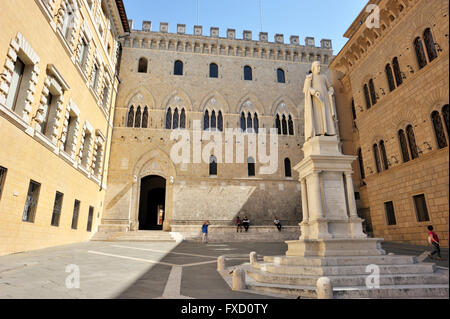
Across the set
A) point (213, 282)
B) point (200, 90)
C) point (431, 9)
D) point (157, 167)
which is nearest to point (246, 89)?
point (200, 90)

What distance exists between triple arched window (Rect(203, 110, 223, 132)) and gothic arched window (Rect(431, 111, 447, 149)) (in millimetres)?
14614

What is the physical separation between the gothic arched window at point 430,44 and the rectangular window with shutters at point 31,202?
1650 centimetres

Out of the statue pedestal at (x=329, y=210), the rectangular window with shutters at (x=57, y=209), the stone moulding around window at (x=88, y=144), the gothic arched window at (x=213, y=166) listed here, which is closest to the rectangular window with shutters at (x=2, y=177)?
the rectangular window with shutters at (x=57, y=209)

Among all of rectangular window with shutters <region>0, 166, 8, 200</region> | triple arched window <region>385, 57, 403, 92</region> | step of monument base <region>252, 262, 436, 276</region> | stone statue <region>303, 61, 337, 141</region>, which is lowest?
step of monument base <region>252, 262, 436, 276</region>

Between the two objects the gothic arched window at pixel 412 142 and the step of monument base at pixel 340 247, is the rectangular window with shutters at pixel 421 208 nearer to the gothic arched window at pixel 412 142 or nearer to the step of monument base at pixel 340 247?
the gothic arched window at pixel 412 142

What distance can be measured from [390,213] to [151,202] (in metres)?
20.7

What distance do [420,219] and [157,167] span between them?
16661mm

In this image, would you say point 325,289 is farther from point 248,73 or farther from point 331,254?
point 248,73

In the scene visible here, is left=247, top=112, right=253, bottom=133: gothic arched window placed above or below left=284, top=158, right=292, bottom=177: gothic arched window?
above

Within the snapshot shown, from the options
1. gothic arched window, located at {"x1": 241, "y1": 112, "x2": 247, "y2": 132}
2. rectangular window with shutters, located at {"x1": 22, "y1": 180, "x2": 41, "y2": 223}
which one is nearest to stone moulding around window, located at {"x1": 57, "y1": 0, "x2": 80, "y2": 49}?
rectangular window with shutters, located at {"x1": 22, "y1": 180, "x2": 41, "y2": 223}

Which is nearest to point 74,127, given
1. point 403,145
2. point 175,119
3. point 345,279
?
point 175,119

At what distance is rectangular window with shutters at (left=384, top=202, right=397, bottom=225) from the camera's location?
1387cm

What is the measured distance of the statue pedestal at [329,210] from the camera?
5.94 meters

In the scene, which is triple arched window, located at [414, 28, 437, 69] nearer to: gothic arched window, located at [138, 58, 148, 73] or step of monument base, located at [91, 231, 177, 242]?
step of monument base, located at [91, 231, 177, 242]
